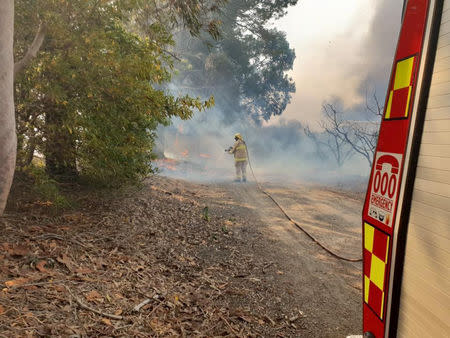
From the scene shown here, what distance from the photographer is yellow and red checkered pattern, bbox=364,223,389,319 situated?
1448mm

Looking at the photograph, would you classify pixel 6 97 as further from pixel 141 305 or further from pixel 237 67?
pixel 237 67

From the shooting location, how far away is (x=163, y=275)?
4047mm

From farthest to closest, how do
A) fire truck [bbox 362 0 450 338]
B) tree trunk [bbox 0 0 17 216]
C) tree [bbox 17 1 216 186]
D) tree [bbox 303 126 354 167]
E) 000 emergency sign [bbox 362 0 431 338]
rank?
tree [bbox 303 126 354 167]
tree [bbox 17 1 216 186]
tree trunk [bbox 0 0 17 216]
000 emergency sign [bbox 362 0 431 338]
fire truck [bbox 362 0 450 338]

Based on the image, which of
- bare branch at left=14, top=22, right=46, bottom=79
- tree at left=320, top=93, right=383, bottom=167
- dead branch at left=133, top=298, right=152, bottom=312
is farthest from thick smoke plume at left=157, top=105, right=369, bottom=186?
dead branch at left=133, top=298, right=152, bottom=312

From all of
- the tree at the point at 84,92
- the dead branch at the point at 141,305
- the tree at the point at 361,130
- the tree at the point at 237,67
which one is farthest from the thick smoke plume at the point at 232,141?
the dead branch at the point at 141,305

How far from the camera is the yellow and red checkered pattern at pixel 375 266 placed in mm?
1448

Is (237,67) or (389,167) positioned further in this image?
(237,67)

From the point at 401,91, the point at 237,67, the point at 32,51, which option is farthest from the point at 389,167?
the point at 237,67

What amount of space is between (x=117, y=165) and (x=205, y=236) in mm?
2153

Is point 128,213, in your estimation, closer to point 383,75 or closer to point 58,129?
point 58,129

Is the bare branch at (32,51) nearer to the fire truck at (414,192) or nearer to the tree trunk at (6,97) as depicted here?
the tree trunk at (6,97)

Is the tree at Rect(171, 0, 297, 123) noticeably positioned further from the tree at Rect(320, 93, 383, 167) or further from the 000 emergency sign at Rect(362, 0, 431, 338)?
the 000 emergency sign at Rect(362, 0, 431, 338)

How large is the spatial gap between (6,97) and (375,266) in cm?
431

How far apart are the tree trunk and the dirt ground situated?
3.23ft
